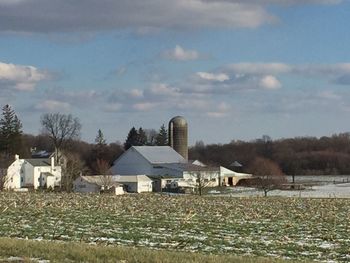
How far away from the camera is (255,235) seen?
73.0 feet

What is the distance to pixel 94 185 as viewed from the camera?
280 feet

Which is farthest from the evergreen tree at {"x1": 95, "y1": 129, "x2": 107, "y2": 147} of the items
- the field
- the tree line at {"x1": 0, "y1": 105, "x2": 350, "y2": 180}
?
the field

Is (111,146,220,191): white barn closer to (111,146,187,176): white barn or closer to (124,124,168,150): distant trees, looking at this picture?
(111,146,187,176): white barn

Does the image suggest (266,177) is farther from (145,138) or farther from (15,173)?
(145,138)

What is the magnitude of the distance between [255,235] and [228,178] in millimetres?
95103

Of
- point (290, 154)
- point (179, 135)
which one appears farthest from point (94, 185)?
point (290, 154)

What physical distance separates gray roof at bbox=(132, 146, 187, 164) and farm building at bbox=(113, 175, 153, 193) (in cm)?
1648

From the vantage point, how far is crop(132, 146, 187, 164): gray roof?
116062 millimetres

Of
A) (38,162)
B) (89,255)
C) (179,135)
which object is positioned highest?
(179,135)

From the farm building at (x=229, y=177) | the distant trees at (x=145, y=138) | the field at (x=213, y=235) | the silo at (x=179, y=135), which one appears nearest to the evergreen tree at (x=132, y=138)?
the distant trees at (x=145, y=138)

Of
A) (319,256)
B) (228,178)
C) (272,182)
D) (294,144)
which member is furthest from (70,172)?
(294,144)

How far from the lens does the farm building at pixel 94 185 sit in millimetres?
84125

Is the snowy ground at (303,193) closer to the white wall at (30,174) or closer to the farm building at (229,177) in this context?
the farm building at (229,177)

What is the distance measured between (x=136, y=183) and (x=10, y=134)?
3722 cm
